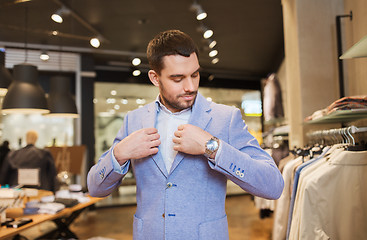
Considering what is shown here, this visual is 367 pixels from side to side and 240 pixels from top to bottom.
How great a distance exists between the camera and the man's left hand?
1334mm

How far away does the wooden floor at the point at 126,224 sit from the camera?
6.27 m

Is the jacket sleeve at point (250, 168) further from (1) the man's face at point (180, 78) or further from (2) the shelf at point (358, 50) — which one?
(2) the shelf at point (358, 50)

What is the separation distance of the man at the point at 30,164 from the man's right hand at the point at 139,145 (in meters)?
4.35

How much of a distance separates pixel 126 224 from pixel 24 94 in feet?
13.2

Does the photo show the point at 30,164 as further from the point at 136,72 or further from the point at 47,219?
the point at 136,72

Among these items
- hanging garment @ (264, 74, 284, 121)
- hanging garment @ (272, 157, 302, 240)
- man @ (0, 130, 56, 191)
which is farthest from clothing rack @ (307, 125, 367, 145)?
man @ (0, 130, 56, 191)

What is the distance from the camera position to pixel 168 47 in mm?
1430

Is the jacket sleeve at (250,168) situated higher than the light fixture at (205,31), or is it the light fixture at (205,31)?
the light fixture at (205,31)

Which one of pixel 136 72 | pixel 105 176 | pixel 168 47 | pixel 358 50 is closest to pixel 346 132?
pixel 358 50

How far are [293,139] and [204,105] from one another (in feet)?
10.9

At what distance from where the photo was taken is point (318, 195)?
2221 millimetres

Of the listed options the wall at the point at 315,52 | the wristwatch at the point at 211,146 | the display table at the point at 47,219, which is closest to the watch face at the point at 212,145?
the wristwatch at the point at 211,146

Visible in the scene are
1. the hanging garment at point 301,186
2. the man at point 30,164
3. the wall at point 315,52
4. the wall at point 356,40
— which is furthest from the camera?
the man at point 30,164

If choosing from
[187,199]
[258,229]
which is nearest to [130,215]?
[258,229]
